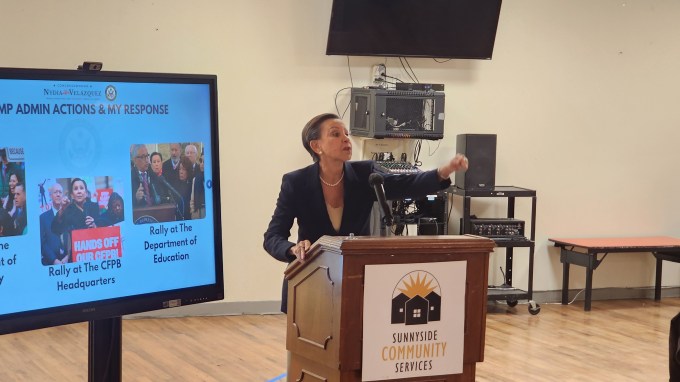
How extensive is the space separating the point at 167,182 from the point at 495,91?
18.5 ft

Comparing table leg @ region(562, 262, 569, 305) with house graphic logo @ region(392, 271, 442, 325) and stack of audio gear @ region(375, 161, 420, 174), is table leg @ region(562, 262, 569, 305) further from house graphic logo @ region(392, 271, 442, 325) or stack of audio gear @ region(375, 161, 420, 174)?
house graphic logo @ region(392, 271, 442, 325)

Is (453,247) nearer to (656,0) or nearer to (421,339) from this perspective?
(421,339)

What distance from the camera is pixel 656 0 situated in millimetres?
8555

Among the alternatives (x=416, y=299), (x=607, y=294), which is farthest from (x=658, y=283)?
(x=416, y=299)

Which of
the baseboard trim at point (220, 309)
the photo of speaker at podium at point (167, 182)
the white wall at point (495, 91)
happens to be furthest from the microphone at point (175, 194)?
the baseboard trim at point (220, 309)

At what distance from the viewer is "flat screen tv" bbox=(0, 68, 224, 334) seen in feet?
8.50

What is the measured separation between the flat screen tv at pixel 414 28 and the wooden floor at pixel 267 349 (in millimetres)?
2365

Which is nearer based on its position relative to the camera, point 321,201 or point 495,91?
point 321,201

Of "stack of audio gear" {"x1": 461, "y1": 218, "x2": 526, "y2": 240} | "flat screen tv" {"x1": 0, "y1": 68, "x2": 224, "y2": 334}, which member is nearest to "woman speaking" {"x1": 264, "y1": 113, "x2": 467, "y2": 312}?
"flat screen tv" {"x1": 0, "y1": 68, "x2": 224, "y2": 334}

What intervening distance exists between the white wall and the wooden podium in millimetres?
3700

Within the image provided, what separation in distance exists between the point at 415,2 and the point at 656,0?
268 cm

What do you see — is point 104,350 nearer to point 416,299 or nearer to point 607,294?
point 416,299

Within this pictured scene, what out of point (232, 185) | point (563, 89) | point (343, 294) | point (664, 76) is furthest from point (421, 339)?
point (664, 76)

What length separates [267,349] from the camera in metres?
6.30
